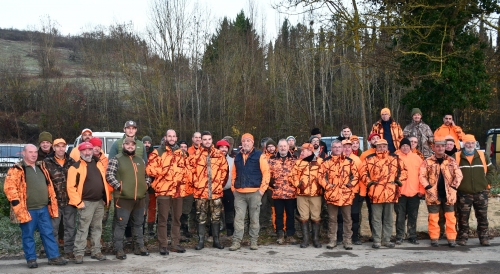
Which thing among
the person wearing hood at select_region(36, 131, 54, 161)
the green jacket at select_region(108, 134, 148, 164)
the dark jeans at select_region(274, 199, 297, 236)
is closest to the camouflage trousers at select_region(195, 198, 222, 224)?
the dark jeans at select_region(274, 199, 297, 236)

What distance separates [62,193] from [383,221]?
5593 mm

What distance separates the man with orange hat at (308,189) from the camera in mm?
8414

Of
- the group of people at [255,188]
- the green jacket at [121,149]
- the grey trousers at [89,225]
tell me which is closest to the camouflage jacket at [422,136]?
the group of people at [255,188]

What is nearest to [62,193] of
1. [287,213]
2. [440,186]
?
[287,213]

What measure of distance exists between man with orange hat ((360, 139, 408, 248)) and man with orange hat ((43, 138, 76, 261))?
202 inches

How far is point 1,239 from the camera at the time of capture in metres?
8.45

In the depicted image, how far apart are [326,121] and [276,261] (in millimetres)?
29579

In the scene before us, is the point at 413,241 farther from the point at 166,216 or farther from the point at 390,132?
the point at 166,216

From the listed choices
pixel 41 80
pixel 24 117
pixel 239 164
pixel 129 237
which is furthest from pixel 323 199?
pixel 41 80

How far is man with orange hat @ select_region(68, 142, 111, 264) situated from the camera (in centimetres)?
721

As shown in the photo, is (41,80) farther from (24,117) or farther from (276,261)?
(276,261)

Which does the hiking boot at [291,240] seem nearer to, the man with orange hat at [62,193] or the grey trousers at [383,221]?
the grey trousers at [383,221]

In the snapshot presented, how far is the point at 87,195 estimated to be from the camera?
24.1 ft

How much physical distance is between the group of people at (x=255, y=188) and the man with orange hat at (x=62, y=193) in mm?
16
